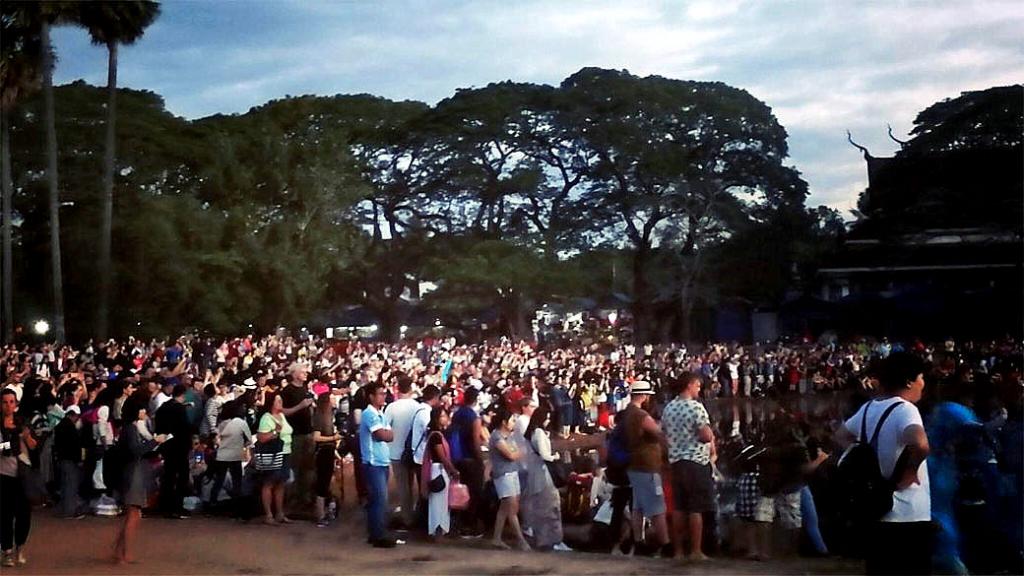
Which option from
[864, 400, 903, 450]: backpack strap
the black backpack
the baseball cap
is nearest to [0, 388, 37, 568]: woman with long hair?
the baseball cap

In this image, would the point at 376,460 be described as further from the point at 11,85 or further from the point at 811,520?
the point at 11,85

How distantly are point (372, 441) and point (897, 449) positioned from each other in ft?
14.6

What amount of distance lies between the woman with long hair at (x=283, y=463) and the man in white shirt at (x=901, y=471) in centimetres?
539

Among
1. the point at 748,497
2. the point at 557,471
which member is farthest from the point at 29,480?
the point at 748,497

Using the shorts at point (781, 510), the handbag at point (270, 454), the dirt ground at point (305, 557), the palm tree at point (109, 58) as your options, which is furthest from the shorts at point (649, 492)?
the palm tree at point (109, 58)

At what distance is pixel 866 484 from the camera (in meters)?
3.67

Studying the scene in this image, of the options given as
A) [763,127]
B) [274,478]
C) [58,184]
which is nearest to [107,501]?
[274,478]

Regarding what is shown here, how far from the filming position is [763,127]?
7.56 meters

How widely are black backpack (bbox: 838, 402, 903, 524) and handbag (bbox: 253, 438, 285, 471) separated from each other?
5.56 m

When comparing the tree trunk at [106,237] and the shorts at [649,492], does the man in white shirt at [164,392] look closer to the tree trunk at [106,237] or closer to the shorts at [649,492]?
the tree trunk at [106,237]

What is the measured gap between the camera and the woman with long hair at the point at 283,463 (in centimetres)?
808

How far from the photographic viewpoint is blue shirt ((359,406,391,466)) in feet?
23.9

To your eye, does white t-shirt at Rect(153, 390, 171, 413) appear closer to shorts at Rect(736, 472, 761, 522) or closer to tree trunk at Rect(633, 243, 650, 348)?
tree trunk at Rect(633, 243, 650, 348)

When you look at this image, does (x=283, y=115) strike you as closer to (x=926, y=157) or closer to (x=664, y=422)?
(x=664, y=422)
